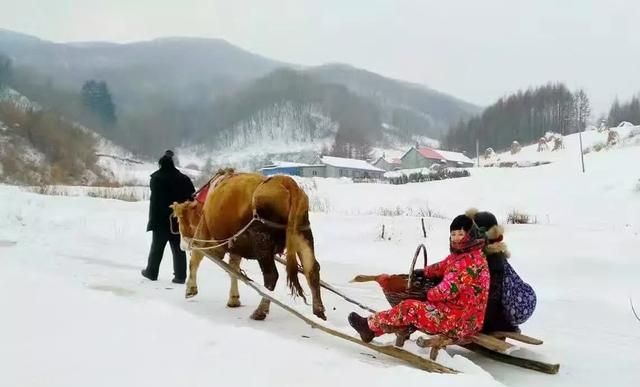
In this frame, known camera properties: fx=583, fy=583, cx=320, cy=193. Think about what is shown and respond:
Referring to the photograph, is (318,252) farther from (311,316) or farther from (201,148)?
(201,148)

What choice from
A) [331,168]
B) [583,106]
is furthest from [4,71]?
[583,106]

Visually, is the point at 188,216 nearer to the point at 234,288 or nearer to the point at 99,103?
the point at 234,288

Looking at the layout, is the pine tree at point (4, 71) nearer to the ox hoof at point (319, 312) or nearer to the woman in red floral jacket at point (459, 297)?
the ox hoof at point (319, 312)

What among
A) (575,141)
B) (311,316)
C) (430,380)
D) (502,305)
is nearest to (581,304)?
(502,305)

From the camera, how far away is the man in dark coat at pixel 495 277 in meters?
5.23

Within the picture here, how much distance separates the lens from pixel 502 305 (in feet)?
17.2

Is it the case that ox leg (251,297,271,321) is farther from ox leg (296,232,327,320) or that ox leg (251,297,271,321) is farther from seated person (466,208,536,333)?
seated person (466,208,536,333)

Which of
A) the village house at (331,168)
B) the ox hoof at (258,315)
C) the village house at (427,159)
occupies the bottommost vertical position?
the ox hoof at (258,315)

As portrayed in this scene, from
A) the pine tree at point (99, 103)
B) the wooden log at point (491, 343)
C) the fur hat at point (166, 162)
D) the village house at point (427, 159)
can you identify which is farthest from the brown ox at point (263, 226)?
the pine tree at point (99, 103)

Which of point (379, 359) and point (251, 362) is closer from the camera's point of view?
point (251, 362)

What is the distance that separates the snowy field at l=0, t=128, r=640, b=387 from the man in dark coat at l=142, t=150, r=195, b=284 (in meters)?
0.29

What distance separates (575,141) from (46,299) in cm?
6523

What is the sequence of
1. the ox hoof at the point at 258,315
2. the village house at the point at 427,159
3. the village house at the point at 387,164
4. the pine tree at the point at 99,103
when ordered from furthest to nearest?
1. the pine tree at the point at 99,103
2. the village house at the point at 387,164
3. the village house at the point at 427,159
4. the ox hoof at the point at 258,315

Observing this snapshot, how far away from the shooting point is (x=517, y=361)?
517 centimetres
